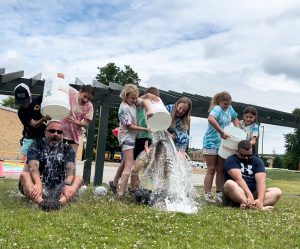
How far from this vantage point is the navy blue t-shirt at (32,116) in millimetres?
7121

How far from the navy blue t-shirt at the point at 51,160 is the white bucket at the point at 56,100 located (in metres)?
0.51

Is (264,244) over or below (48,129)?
below

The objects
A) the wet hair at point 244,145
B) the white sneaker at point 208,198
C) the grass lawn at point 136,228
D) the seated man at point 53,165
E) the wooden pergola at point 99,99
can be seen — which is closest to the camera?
the grass lawn at point 136,228

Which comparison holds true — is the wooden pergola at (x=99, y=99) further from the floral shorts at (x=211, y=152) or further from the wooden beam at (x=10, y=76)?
the floral shorts at (x=211, y=152)

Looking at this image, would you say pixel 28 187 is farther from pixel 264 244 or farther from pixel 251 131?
pixel 251 131

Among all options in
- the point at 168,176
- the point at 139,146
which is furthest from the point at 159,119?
the point at 139,146

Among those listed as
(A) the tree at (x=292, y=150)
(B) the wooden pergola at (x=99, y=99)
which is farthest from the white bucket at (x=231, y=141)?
(A) the tree at (x=292, y=150)

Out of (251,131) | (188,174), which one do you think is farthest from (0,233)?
(251,131)

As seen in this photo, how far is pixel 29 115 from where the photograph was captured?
7.12 m

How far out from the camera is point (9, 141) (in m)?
39.9

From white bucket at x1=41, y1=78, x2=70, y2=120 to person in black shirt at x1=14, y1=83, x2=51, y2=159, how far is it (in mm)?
264

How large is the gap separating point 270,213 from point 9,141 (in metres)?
36.6

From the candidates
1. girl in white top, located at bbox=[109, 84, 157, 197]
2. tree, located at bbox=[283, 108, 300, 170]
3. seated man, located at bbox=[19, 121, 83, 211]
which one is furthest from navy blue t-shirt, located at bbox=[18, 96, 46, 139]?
tree, located at bbox=[283, 108, 300, 170]

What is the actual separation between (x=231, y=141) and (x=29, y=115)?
11.0ft
